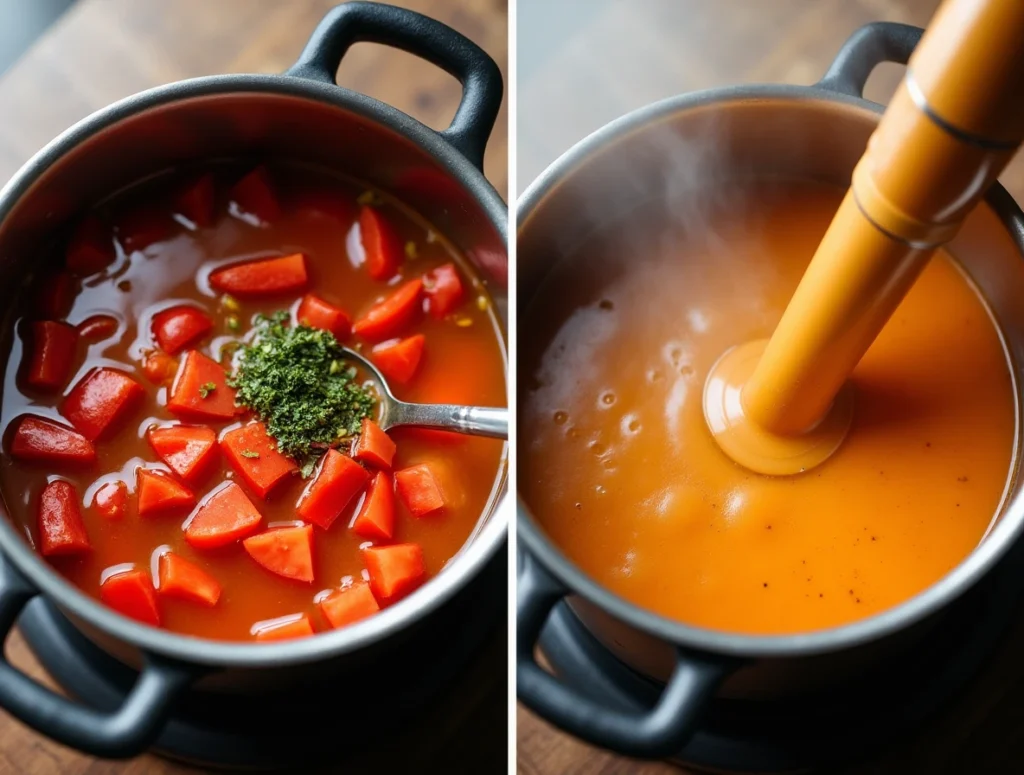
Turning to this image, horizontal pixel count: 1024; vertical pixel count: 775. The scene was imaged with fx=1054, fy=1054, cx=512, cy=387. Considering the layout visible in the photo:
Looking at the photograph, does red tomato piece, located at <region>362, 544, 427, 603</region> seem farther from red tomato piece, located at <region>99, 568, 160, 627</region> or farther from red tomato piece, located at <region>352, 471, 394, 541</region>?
red tomato piece, located at <region>99, 568, 160, 627</region>

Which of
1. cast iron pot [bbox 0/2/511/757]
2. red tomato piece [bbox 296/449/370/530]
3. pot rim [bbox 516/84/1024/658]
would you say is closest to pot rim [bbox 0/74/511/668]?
cast iron pot [bbox 0/2/511/757]

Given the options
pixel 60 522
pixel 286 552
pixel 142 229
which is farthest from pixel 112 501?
pixel 142 229

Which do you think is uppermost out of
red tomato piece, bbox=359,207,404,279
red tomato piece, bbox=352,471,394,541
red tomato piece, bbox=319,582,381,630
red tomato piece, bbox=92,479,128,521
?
red tomato piece, bbox=359,207,404,279

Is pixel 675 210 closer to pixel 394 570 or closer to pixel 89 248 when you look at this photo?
pixel 394 570

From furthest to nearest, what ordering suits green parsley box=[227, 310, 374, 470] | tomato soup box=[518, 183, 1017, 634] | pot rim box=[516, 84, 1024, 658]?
1. green parsley box=[227, 310, 374, 470]
2. tomato soup box=[518, 183, 1017, 634]
3. pot rim box=[516, 84, 1024, 658]

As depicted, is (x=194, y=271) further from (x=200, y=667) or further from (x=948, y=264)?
(x=948, y=264)

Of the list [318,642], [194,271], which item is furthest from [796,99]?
[194,271]
